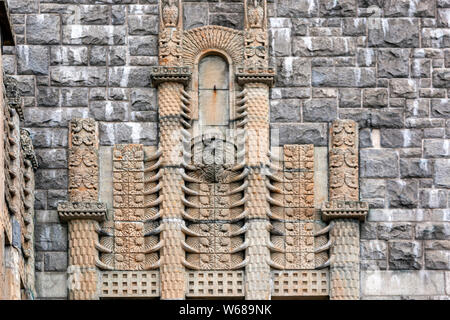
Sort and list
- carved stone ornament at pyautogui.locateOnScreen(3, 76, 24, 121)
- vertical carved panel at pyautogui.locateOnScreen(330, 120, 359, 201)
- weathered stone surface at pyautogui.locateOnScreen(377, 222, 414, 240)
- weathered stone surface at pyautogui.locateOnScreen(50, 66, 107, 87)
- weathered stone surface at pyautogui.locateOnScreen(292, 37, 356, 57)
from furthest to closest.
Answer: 1. weathered stone surface at pyautogui.locateOnScreen(292, 37, 356, 57)
2. weathered stone surface at pyautogui.locateOnScreen(50, 66, 107, 87)
3. vertical carved panel at pyautogui.locateOnScreen(330, 120, 359, 201)
4. weathered stone surface at pyautogui.locateOnScreen(377, 222, 414, 240)
5. carved stone ornament at pyautogui.locateOnScreen(3, 76, 24, 121)

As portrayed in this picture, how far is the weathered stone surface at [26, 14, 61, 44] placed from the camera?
35.5 meters

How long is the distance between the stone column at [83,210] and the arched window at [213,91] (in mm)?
1819

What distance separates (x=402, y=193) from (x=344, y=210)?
3.46 ft

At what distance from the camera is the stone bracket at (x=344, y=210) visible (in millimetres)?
34656

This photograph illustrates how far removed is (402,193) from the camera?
35000 millimetres

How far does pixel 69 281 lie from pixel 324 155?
183 inches

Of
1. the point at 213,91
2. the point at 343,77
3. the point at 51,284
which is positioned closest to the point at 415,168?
the point at 343,77

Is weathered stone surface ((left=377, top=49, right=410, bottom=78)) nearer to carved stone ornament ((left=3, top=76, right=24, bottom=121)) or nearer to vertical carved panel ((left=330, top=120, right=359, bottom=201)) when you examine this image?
vertical carved panel ((left=330, top=120, right=359, bottom=201))

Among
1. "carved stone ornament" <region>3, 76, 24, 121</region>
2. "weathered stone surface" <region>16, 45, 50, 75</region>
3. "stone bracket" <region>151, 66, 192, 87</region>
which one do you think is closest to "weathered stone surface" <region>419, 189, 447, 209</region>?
"stone bracket" <region>151, 66, 192, 87</region>

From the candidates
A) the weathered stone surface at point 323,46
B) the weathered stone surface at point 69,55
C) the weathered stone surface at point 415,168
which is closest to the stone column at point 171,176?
the weathered stone surface at point 69,55

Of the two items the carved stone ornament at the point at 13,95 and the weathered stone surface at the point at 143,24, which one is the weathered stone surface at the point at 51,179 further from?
the weathered stone surface at the point at 143,24

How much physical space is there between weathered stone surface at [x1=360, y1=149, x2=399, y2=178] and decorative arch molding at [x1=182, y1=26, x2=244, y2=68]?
259 centimetres

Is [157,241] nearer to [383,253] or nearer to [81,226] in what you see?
[81,226]
